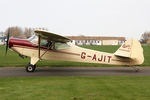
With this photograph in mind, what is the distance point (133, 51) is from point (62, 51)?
4770mm

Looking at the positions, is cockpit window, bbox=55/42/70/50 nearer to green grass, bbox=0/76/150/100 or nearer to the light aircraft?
the light aircraft

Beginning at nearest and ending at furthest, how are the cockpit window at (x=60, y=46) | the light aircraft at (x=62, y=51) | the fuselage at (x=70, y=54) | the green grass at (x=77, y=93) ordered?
the green grass at (x=77, y=93) → the light aircraft at (x=62, y=51) → the fuselage at (x=70, y=54) → the cockpit window at (x=60, y=46)

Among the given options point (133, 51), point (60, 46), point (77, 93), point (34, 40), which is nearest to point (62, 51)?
point (60, 46)

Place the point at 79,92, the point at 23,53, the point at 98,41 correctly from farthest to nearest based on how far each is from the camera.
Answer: the point at 98,41 → the point at 23,53 → the point at 79,92

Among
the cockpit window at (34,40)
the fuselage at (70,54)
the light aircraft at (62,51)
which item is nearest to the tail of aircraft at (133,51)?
the light aircraft at (62,51)

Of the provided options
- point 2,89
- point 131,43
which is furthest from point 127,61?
point 2,89

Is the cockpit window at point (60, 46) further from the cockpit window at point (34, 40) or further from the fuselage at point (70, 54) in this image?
the cockpit window at point (34, 40)

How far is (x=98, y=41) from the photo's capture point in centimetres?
11138

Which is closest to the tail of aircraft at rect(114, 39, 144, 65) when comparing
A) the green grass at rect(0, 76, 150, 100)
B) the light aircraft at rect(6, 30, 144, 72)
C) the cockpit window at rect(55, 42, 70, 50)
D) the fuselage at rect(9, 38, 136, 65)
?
the light aircraft at rect(6, 30, 144, 72)

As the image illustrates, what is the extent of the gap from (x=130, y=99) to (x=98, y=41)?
352 feet

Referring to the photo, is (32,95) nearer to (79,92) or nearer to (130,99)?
(79,92)

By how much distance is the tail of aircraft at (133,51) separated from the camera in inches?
440

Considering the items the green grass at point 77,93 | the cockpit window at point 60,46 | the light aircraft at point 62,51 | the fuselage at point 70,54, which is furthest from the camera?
the cockpit window at point 60,46

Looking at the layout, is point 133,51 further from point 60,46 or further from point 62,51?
point 60,46
